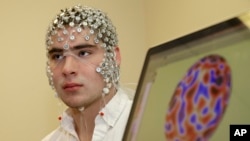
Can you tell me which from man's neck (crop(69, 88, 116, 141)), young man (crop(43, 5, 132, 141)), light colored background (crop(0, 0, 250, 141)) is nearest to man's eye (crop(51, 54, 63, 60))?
young man (crop(43, 5, 132, 141))

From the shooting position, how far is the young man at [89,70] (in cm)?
94

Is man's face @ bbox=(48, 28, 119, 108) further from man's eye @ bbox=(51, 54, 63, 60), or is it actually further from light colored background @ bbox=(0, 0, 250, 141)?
light colored background @ bbox=(0, 0, 250, 141)

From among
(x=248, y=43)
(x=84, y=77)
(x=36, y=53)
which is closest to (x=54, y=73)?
(x=84, y=77)

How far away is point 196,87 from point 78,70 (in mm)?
590

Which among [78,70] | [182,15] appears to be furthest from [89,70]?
[182,15]

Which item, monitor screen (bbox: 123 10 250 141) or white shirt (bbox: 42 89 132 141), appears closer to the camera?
monitor screen (bbox: 123 10 250 141)

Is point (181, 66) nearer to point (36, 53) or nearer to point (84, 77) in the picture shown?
point (84, 77)

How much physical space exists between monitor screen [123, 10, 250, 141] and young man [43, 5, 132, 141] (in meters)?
0.51

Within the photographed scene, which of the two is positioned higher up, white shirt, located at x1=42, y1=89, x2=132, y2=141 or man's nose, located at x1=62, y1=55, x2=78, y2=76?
man's nose, located at x1=62, y1=55, x2=78, y2=76

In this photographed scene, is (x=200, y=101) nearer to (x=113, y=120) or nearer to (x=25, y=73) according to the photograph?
(x=113, y=120)

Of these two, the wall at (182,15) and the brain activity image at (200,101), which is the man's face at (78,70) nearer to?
the wall at (182,15)

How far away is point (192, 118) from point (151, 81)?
0.07m

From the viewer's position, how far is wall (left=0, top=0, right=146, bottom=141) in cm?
141

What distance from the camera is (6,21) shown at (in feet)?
4.69
